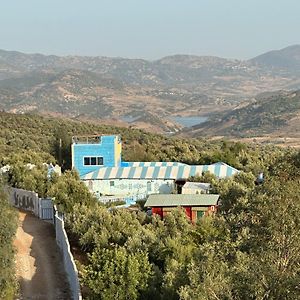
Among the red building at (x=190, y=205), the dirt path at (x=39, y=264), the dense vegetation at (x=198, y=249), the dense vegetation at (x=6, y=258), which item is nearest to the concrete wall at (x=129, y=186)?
the red building at (x=190, y=205)

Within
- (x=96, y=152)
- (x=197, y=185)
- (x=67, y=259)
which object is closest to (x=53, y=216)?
(x=67, y=259)

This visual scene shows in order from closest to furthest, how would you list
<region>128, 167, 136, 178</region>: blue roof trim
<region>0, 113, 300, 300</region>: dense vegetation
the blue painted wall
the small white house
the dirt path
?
<region>0, 113, 300, 300</region>: dense vegetation < the dirt path < the small white house < <region>128, 167, 136, 178</region>: blue roof trim < the blue painted wall

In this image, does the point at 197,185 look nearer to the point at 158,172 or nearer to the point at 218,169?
the point at 218,169

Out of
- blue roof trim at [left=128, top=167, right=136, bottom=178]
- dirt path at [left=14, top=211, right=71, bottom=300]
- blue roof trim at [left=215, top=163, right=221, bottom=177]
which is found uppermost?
dirt path at [left=14, top=211, right=71, bottom=300]

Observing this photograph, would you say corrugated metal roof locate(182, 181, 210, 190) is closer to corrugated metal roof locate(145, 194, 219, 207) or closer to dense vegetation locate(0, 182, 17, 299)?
corrugated metal roof locate(145, 194, 219, 207)

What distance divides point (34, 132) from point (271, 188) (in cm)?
5423

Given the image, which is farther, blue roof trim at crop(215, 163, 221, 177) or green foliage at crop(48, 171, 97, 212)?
blue roof trim at crop(215, 163, 221, 177)

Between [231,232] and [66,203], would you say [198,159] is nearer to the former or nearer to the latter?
[66,203]

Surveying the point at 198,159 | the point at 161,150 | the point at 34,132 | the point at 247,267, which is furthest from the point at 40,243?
the point at 34,132

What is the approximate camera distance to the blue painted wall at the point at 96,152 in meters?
42.8

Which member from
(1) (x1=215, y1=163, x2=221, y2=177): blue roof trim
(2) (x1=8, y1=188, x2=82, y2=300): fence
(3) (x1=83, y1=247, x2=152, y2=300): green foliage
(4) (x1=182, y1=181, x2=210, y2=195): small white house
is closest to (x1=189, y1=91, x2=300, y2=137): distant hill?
(1) (x1=215, y1=163, x2=221, y2=177): blue roof trim

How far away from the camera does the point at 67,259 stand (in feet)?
58.3

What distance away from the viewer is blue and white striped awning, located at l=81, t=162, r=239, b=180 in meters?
38.5

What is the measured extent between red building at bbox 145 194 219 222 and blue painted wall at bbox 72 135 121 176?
44.8 ft
